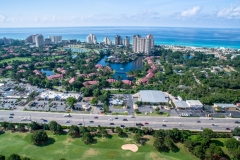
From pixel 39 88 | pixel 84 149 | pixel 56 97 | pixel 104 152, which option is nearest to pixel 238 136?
pixel 104 152

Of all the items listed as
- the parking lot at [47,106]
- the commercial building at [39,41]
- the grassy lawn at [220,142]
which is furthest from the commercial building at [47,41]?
the grassy lawn at [220,142]

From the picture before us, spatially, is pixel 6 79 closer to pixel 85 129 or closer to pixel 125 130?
pixel 85 129

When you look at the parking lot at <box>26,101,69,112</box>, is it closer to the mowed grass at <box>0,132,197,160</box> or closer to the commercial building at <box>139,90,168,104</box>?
the mowed grass at <box>0,132,197,160</box>

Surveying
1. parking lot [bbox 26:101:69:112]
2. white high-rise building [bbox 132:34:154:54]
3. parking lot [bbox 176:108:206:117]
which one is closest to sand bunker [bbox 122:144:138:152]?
parking lot [bbox 176:108:206:117]

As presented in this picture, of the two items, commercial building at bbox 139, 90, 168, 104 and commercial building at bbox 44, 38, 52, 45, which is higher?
commercial building at bbox 44, 38, 52, 45

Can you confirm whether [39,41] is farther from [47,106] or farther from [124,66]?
[47,106]

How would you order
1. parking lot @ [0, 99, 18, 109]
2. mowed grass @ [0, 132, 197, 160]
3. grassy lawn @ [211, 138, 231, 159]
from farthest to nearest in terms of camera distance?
1. parking lot @ [0, 99, 18, 109]
2. grassy lawn @ [211, 138, 231, 159]
3. mowed grass @ [0, 132, 197, 160]
